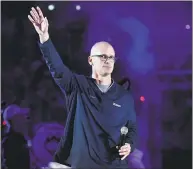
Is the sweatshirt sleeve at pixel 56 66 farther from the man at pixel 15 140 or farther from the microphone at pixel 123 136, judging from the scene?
the man at pixel 15 140

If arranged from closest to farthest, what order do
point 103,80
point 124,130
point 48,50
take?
1. point 48,50
2. point 124,130
3. point 103,80

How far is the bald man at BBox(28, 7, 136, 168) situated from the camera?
179cm

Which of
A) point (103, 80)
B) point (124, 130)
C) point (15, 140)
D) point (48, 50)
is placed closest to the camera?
point (48, 50)

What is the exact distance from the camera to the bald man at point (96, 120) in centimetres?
179

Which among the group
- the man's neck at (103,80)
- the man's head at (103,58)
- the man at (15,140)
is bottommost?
the man at (15,140)

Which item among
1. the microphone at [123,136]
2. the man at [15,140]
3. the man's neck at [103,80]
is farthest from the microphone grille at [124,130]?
the man at [15,140]

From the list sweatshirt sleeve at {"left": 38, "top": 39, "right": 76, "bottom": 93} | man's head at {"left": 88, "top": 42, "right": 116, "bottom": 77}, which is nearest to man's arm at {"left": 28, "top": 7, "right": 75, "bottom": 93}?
sweatshirt sleeve at {"left": 38, "top": 39, "right": 76, "bottom": 93}

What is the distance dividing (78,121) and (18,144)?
1.84ft

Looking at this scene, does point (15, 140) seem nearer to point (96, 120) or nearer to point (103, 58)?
point (96, 120)

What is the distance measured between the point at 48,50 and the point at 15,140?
0.79 metres

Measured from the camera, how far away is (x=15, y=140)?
2.20 meters

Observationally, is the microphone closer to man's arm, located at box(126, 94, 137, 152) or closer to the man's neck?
man's arm, located at box(126, 94, 137, 152)

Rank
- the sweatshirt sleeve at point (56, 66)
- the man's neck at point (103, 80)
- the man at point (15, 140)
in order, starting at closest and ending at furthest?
1. the sweatshirt sleeve at point (56, 66)
2. the man's neck at point (103, 80)
3. the man at point (15, 140)

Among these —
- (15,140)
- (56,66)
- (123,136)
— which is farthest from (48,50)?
(15,140)
